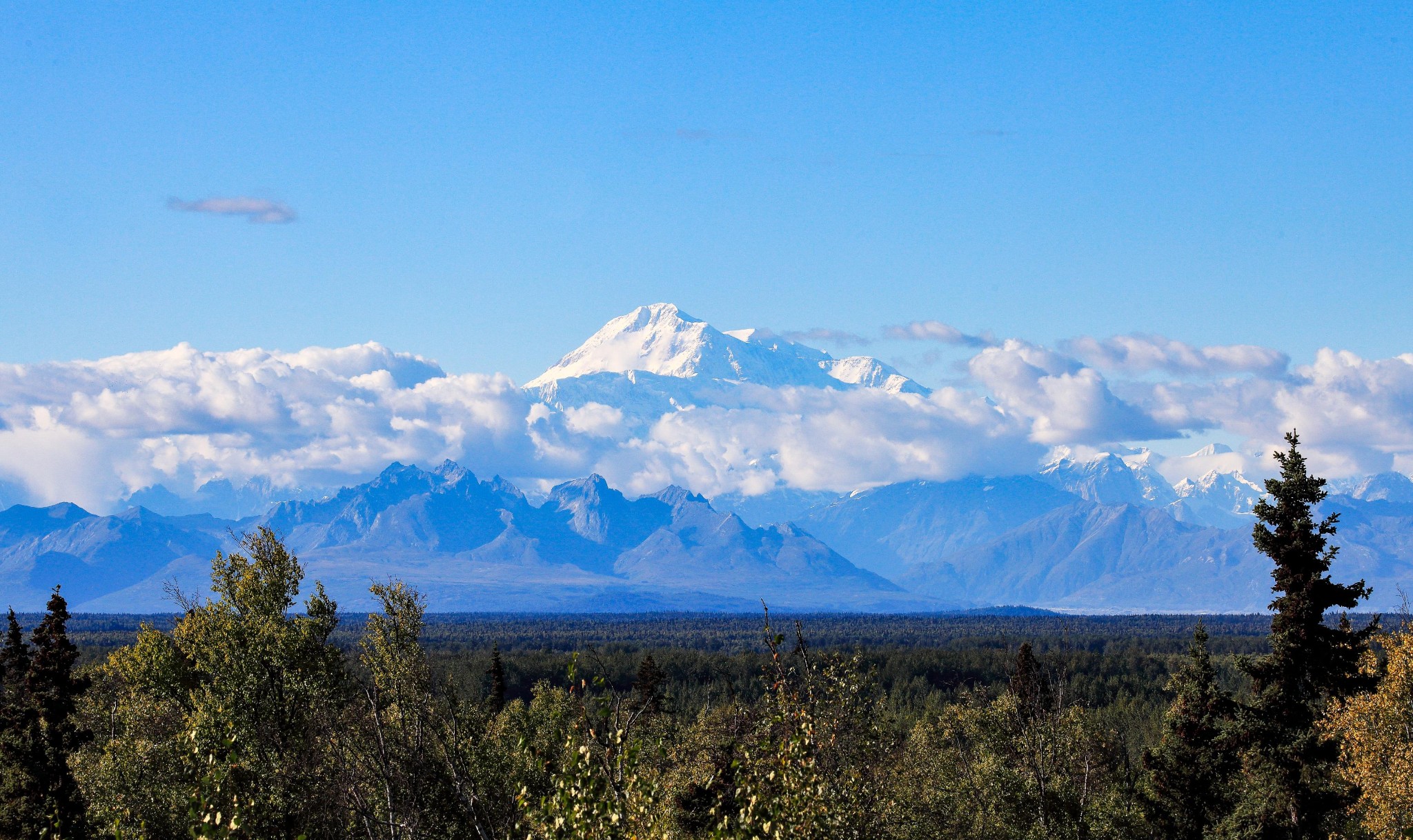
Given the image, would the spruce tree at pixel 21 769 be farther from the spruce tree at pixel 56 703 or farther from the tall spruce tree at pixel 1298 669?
the tall spruce tree at pixel 1298 669

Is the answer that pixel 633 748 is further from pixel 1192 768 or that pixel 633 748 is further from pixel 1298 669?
pixel 1192 768

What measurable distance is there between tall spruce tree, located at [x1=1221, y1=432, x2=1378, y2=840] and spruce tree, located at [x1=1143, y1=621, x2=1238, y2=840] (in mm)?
10978

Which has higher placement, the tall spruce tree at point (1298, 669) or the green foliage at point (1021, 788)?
the tall spruce tree at point (1298, 669)

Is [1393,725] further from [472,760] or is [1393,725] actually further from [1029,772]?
[472,760]

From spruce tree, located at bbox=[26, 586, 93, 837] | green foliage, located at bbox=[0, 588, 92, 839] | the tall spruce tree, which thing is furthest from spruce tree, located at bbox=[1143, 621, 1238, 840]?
spruce tree, located at bbox=[26, 586, 93, 837]

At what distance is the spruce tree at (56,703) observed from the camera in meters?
53.6

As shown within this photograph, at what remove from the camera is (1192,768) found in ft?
178

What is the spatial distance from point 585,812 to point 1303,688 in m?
31.5

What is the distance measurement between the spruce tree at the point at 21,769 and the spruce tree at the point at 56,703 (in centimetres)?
31

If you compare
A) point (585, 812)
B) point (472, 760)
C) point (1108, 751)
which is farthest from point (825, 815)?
point (1108, 751)

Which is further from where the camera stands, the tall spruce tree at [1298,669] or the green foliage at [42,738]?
the green foliage at [42,738]

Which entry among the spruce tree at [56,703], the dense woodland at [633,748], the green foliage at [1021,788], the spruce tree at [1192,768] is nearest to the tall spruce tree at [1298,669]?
the dense woodland at [633,748]

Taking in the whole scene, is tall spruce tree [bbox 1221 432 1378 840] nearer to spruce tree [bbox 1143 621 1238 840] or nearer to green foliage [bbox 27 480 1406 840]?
green foliage [bbox 27 480 1406 840]

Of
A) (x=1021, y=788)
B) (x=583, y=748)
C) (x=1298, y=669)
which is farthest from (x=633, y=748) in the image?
(x=1021, y=788)
